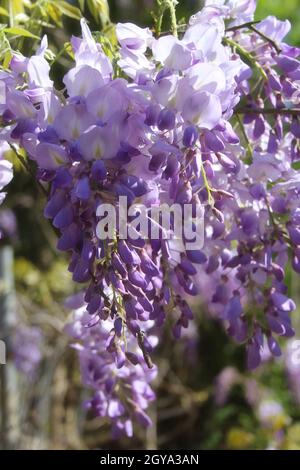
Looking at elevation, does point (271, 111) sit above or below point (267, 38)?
below

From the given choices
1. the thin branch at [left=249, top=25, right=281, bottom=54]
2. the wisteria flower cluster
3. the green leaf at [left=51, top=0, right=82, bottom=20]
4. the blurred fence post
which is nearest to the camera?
the wisteria flower cluster

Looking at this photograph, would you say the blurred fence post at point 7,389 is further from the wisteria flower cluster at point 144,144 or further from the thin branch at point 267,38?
the thin branch at point 267,38

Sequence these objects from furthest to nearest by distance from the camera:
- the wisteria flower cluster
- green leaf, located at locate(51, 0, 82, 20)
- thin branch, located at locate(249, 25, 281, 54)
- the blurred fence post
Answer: the blurred fence post → green leaf, located at locate(51, 0, 82, 20) → thin branch, located at locate(249, 25, 281, 54) → the wisteria flower cluster

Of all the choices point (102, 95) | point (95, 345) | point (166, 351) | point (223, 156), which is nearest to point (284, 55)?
point (223, 156)

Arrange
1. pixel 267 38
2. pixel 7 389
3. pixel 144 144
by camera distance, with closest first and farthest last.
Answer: pixel 144 144 < pixel 267 38 < pixel 7 389

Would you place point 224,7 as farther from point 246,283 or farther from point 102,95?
point 246,283

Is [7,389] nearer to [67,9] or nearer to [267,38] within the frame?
[67,9]

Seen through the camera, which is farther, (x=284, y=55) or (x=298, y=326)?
(x=298, y=326)

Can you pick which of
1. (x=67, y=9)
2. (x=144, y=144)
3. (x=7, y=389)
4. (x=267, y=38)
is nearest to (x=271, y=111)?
(x=267, y=38)

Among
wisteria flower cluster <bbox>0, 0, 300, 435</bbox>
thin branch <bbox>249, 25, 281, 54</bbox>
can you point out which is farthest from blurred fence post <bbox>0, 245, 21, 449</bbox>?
thin branch <bbox>249, 25, 281, 54</bbox>

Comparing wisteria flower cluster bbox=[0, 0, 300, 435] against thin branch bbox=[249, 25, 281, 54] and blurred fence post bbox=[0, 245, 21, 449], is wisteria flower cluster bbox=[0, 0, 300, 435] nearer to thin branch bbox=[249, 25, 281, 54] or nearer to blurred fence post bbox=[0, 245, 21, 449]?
thin branch bbox=[249, 25, 281, 54]

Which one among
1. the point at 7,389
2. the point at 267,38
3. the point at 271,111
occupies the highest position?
the point at 267,38
